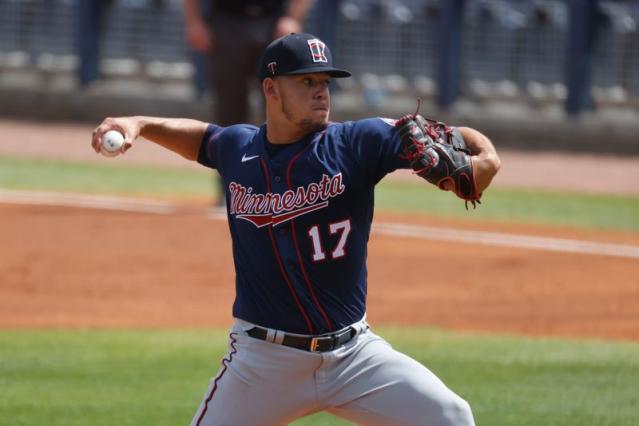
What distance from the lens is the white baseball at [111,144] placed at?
180 inches

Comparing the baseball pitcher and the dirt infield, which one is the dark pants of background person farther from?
the baseball pitcher

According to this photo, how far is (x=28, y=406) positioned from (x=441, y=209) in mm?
7843

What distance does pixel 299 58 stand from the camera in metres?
4.44

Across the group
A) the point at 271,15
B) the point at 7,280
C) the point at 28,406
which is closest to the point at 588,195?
the point at 271,15

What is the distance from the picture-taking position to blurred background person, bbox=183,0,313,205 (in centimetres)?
1186

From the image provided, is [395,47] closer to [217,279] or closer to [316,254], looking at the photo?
[217,279]

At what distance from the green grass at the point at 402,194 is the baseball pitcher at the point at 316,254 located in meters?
8.54

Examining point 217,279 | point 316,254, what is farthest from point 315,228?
point 217,279

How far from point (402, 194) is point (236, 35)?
3672 millimetres

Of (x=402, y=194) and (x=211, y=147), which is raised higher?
(x=211, y=147)

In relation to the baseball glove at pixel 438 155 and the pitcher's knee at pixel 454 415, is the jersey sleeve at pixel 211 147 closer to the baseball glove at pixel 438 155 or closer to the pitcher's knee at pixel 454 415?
the baseball glove at pixel 438 155

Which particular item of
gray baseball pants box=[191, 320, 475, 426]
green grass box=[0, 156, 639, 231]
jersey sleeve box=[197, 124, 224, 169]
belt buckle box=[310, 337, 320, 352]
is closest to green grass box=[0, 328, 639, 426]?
jersey sleeve box=[197, 124, 224, 169]

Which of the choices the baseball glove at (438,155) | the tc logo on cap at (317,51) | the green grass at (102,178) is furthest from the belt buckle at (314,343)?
the green grass at (102,178)

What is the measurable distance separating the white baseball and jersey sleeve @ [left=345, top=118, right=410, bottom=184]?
2.76 ft
